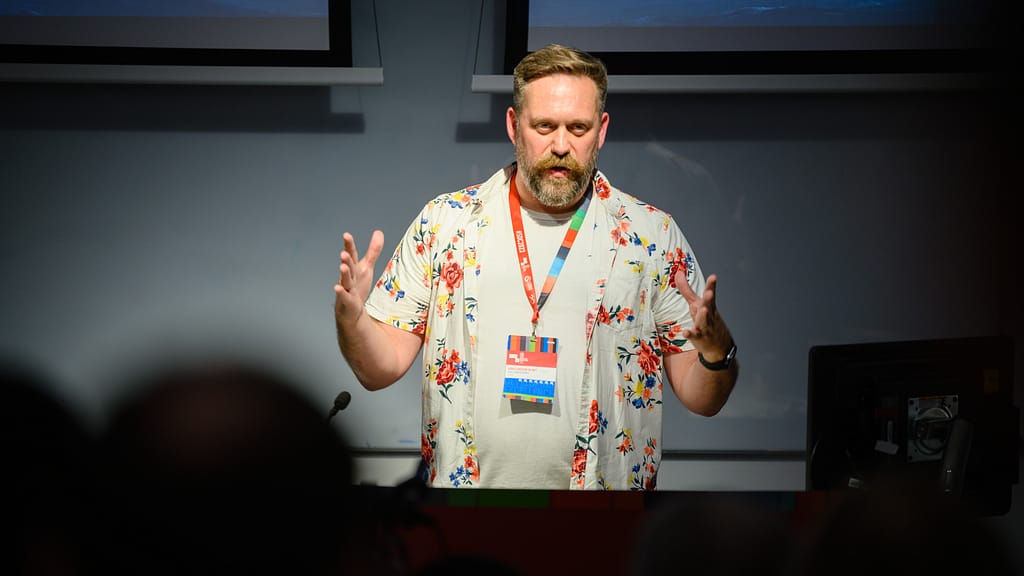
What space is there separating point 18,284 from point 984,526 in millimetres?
3399

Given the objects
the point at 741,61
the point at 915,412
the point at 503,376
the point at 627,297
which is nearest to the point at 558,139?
the point at 627,297

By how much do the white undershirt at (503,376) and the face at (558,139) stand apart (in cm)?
16

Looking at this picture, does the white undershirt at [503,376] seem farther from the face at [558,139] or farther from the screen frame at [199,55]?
the screen frame at [199,55]

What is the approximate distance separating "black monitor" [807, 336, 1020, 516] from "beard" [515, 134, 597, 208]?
28.3 inches

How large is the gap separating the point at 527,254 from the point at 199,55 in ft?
4.96

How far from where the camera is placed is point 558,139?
215 cm

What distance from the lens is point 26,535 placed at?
1.84ft

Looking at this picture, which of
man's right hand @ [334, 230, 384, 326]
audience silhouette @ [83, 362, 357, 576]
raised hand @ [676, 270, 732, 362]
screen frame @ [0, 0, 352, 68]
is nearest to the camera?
audience silhouette @ [83, 362, 357, 576]

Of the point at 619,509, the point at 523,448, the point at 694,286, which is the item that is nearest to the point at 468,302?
the point at 523,448

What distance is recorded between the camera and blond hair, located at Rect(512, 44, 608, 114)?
2.17 m

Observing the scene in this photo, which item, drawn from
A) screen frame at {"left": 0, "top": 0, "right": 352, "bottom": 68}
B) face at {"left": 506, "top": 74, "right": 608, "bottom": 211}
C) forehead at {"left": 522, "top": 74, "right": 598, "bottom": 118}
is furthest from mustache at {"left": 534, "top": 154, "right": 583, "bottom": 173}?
screen frame at {"left": 0, "top": 0, "right": 352, "bottom": 68}

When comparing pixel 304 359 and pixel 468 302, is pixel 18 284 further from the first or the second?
pixel 468 302

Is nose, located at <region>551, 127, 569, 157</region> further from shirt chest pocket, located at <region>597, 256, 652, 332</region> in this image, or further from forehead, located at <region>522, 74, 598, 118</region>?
shirt chest pocket, located at <region>597, 256, 652, 332</region>

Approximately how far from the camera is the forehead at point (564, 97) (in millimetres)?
2168
